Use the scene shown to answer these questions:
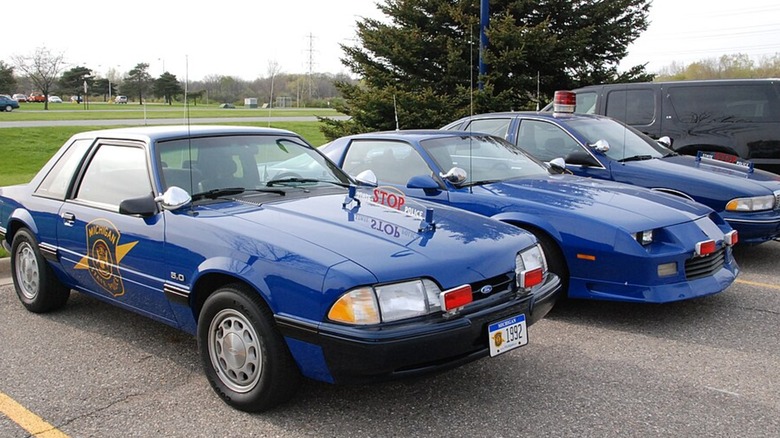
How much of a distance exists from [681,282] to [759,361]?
76 cm

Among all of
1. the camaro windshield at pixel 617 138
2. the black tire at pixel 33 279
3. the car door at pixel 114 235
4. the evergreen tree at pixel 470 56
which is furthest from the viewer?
the evergreen tree at pixel 470 56

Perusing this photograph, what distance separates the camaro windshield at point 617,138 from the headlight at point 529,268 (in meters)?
3.52

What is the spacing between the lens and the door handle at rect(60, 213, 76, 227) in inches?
172

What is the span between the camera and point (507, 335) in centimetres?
323

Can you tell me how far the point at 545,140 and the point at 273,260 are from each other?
4.69 metres

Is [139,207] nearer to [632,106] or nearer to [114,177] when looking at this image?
[114,177]

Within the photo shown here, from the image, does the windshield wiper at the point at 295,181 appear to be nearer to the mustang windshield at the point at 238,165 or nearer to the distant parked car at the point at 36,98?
the mustang windshield at the point at 238,165

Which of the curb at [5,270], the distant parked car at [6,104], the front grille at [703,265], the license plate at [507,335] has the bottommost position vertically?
the curb at [5,270]

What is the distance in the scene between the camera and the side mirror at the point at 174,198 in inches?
143

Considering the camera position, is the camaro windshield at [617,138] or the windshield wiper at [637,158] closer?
the windshield wiper at [637,158]

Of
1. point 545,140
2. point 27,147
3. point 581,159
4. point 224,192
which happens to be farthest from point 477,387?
point 27,147

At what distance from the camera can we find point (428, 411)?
3318 millimetres

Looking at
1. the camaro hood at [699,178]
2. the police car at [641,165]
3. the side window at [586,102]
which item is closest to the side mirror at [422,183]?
the police car at [641,165]

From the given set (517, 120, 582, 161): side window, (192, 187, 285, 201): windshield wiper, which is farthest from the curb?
(517, 120, 582, 161): side window
